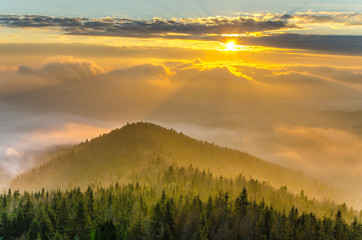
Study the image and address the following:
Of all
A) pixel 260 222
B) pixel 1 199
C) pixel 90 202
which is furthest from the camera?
pixel 1 199

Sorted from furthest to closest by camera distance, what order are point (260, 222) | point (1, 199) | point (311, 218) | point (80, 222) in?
point (1, 199), point (311, 218), point (260, 222), point (80, 222)

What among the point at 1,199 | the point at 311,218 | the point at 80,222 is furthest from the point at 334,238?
the point at 1,199

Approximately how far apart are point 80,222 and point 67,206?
26929mm

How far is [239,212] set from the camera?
489ft

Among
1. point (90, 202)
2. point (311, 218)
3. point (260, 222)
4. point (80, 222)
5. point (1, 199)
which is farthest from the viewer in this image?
point (1, 199)

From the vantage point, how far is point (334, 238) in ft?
446

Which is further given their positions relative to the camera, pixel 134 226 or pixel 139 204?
pixel 139 204

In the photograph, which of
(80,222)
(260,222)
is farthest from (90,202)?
(260,222)

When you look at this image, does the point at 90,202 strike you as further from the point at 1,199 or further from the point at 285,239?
the point at 285,239

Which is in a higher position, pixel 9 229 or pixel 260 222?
pixel 260 222

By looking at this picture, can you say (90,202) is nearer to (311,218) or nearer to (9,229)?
(9,229)

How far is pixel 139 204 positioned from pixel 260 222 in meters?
50.3

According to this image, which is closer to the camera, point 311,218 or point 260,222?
point 260,222

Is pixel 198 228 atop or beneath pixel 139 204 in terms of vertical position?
beneath
